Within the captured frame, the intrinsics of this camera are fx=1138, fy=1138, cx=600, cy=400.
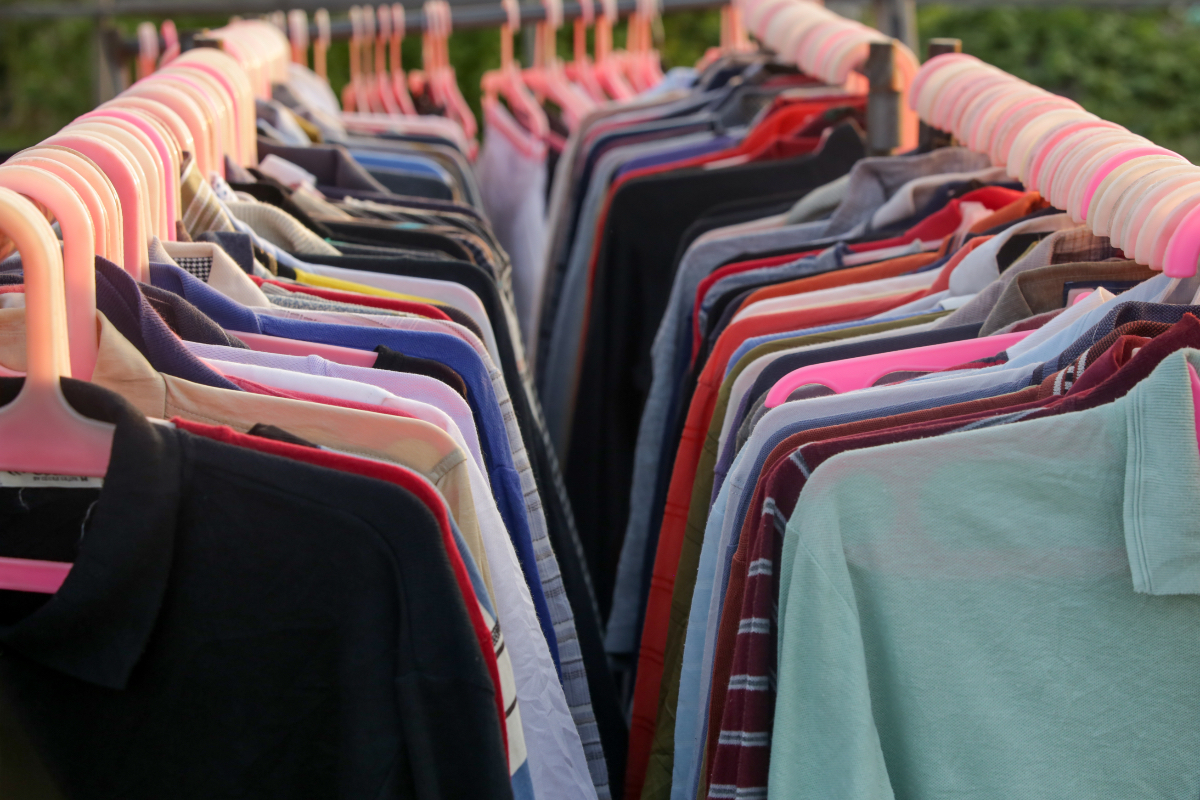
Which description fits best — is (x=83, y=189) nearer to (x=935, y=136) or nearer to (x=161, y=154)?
(x=161, y=154)

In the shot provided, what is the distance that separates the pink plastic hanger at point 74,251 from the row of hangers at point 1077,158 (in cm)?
88

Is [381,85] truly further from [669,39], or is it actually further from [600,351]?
[669,39]

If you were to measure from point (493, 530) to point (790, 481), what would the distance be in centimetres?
25

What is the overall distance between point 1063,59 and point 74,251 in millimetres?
7159

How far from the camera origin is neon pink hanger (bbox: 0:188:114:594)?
846mm

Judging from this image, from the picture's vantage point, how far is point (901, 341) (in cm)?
113

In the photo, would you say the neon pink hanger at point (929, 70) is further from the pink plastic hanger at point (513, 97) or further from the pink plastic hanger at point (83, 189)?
the pink plastic hanger at point (513, 97)

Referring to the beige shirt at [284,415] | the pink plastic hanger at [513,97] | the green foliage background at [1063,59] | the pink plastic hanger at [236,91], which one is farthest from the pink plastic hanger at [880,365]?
the green foliage background at [1063,59]

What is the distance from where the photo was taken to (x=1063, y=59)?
22.9 ft

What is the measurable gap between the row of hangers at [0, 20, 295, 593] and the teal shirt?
561 millimetres

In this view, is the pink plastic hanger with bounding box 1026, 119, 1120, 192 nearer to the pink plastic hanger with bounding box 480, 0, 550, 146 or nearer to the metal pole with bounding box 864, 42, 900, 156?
the metal pole with bounding box 864, 42, 900, 156

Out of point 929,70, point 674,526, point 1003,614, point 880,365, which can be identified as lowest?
point 674,526

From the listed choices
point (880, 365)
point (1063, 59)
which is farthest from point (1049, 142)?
point (1063, 59)

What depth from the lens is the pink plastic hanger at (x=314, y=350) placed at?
41.7 inches
